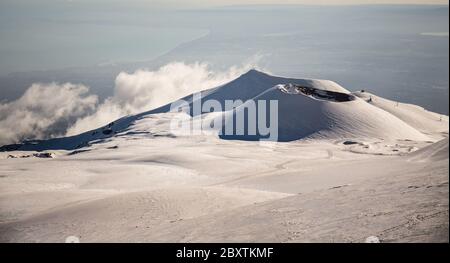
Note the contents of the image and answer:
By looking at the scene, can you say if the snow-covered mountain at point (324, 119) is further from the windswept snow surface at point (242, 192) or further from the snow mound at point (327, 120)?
the windswept snow surface at point (242, 192)

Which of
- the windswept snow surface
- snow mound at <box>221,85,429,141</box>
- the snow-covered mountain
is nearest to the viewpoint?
the windswept snow surface

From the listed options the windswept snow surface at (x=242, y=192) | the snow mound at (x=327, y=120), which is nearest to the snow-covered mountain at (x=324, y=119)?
Answer: the snow mound at (x=327, y=120)

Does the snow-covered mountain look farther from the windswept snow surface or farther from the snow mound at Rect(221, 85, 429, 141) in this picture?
the windswept snow surface

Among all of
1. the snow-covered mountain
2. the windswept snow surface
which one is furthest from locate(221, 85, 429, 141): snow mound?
the windswept snow surface

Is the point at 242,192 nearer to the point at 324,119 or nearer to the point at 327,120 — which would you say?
the point at 327,120

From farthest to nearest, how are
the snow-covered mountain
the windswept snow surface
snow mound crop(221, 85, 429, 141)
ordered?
the snow-covered mountain < snow mound crop(221, 85, 429, 141) < the windswept snow surface

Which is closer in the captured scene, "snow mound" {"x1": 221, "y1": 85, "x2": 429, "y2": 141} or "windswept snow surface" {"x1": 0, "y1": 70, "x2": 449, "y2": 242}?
"windswept snow surface" {"x1": 0, "y1": 70, "x2": 449, "y2": 242}

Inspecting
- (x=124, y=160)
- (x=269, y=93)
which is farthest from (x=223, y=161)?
(x=269, y=93)

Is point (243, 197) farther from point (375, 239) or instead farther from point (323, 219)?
point (375, 239)

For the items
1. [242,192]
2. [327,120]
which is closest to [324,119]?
[327,120]
